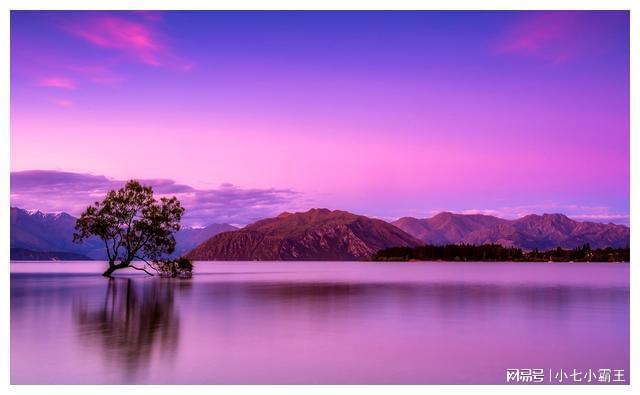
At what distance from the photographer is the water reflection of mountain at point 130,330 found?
29016mm

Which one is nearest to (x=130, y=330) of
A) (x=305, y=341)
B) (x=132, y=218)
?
(x=305, y=341)

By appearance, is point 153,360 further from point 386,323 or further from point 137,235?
point 137,235

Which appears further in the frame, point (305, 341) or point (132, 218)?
point (132, 218)

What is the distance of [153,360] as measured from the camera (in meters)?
28.4

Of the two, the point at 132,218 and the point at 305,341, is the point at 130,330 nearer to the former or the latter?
the point at 305,341

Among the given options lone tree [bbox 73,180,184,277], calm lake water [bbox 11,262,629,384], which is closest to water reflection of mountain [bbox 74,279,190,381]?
calm lake water [bbox 11,262,629,384]

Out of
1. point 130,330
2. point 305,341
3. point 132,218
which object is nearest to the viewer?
point 305,341

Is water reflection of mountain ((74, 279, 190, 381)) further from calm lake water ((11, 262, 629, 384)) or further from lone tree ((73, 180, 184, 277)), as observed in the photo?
lone tree ((73, 180, 184, 277))

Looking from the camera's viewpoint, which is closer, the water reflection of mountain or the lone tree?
the water reflection of mountain

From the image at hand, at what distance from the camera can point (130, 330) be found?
1507 inches

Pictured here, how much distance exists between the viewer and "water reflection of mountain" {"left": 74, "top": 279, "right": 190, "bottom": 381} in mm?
29016

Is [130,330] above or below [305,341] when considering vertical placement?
below

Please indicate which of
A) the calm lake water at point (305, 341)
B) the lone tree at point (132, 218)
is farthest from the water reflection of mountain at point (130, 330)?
the lone tree at point (132, 218)
